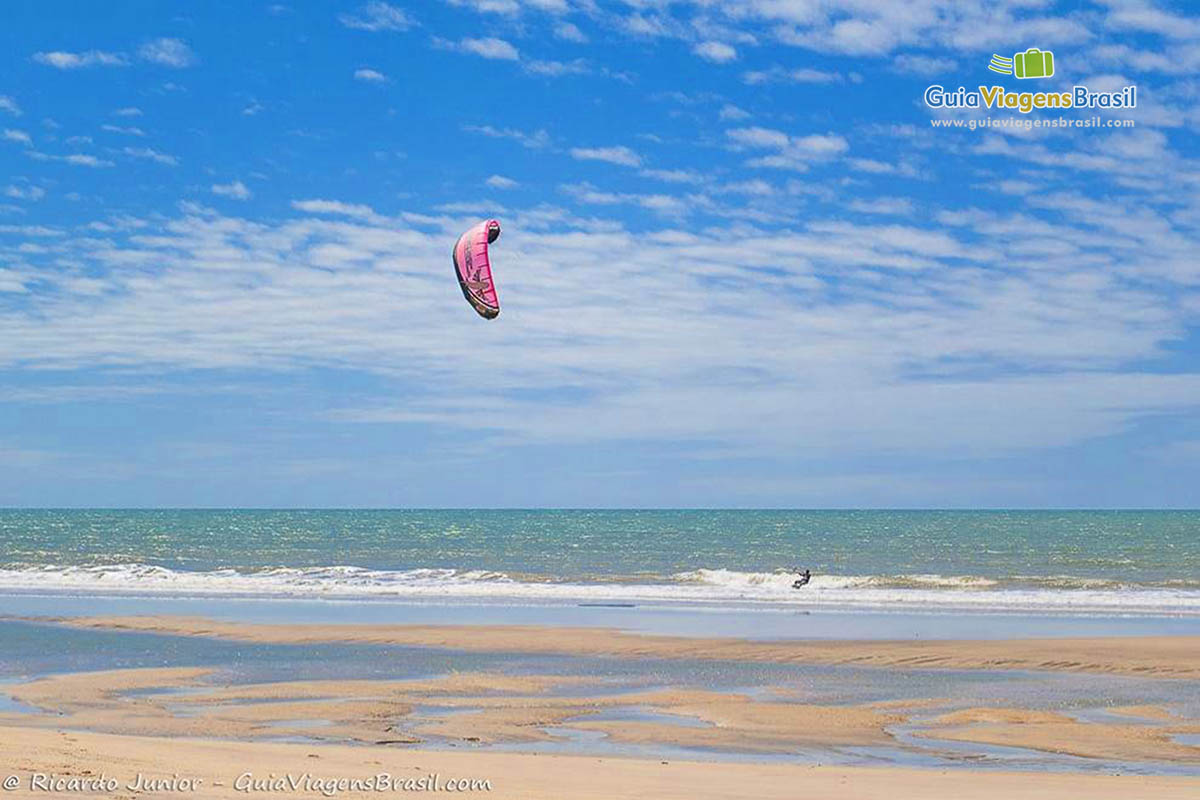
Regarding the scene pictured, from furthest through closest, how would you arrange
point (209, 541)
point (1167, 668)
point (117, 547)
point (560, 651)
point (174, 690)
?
point (209, 541), point (117, 547), point (560, 651), point (1167, 668), point (174, 690)

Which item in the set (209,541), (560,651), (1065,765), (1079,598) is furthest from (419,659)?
(209,541)

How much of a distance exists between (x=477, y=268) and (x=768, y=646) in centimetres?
806

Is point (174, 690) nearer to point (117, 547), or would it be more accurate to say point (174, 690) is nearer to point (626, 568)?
point (626, 568)

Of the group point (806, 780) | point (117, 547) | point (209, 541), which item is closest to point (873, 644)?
point (806, 780)

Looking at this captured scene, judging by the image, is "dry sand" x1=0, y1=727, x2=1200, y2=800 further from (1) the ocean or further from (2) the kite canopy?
(1) the ocean

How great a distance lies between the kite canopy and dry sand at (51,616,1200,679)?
6.09 meters

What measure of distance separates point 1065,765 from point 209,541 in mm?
67458

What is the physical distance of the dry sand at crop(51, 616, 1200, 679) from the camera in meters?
18.2

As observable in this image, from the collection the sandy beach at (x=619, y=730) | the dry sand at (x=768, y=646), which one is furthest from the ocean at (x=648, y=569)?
the sandy beach at (x=619, y=730)

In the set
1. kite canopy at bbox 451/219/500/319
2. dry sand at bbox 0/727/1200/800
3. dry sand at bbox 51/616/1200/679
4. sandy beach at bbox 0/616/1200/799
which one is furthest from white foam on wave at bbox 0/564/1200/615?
dry sand at bbox 0/727/1200/800

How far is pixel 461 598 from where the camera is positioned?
31.7 meters

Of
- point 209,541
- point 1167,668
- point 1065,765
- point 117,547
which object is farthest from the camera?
point 209,541

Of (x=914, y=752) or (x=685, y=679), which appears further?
(x=685, y=679)

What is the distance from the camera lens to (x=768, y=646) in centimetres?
2023
